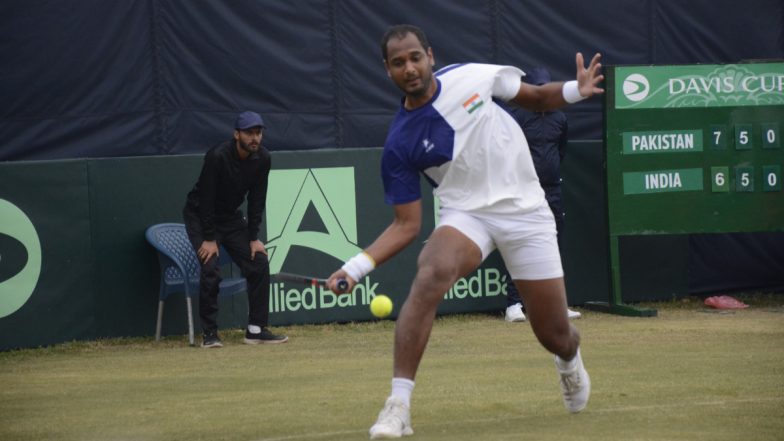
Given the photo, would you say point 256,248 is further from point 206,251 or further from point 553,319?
point 553,319

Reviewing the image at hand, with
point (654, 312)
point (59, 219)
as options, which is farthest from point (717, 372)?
point (59, 219)

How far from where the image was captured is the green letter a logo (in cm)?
1250

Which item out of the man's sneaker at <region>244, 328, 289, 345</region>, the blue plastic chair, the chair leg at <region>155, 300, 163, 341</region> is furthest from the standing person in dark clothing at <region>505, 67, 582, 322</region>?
the chair leg at <region>155, 300, 163, 341</region>

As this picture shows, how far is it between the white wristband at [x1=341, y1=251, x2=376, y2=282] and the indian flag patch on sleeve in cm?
97

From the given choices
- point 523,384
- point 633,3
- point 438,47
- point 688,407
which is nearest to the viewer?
point 688,407

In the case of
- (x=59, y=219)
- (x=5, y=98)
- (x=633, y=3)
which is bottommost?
(x=59, y=219)

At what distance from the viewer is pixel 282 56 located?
44.0 feet

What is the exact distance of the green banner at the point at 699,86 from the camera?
13.1 metres

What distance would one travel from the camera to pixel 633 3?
15094 millimetres

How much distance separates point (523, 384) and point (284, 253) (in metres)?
4.30

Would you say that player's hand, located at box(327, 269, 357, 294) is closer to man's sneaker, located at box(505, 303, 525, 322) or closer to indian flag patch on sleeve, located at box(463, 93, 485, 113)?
indian flag patch on sleeve, located at box(463, 93, 485, 113)

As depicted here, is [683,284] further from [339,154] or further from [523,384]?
[523,384]

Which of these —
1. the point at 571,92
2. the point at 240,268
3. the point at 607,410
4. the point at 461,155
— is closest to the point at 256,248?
the point at 240,268

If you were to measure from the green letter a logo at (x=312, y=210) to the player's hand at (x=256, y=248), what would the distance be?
692mm
